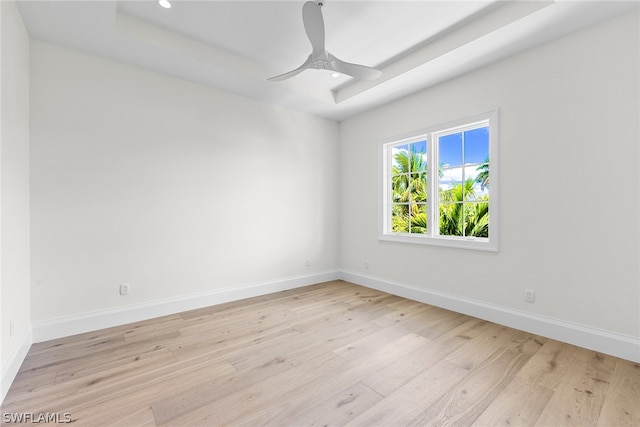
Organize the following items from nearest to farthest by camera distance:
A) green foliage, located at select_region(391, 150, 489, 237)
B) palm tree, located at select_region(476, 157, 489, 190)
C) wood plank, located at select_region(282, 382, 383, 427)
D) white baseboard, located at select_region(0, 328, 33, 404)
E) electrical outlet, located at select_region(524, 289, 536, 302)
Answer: wood plank, located at select_region(282, 382, 383, 427) → white baseboard, located at select_region(0, 328, 33, 404) → electrical outlet, located at select_region(524, 289, 536, 302) → palm tree, located at select_region(476, 157, 489, 190) → green foliage, located at select_region(391, 150, 489, 237)

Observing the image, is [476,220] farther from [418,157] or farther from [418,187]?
[418,157]

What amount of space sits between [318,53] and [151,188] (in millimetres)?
2230

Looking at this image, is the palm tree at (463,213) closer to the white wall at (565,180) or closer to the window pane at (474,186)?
the window pane at (474,186)

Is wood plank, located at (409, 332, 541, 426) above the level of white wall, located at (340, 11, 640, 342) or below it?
below

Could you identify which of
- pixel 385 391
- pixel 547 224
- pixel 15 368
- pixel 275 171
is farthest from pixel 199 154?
pixel 547 224

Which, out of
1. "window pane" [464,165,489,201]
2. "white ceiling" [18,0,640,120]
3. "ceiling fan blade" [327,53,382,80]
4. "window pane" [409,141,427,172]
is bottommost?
"window pane" [464,165,489,201]

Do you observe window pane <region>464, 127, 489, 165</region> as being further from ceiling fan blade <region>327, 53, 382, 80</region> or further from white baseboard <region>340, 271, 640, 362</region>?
white baseboard <region>340, 271, 640, 362</region>

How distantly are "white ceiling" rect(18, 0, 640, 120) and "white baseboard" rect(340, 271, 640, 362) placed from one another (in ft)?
8.29

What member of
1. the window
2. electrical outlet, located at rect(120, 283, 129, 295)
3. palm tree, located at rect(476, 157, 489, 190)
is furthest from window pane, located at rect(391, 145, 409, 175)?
electrical outlet, located at rect(120, 283, 129, 295)

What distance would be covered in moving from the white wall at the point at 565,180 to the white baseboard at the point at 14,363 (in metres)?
3.80

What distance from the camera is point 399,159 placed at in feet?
13.6

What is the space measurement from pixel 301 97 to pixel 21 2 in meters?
2.59

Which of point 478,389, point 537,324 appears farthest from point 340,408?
point 537,324

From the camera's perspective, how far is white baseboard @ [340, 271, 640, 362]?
7.23 ft
